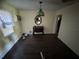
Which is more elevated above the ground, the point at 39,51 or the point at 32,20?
the point at 32,20

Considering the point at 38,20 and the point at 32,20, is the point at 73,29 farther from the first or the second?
the point at 32,20

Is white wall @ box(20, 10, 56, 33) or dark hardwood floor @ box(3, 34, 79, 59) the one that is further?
white wall @ box(20, 10, 56, 33)

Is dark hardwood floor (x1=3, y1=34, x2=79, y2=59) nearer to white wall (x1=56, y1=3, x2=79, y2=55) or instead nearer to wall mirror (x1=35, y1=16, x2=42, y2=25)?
white wall (x1=56, y1=3, x2=79, y2=55)

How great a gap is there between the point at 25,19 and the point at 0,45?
4704 millimetres

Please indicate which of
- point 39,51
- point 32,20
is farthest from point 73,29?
point 32,20

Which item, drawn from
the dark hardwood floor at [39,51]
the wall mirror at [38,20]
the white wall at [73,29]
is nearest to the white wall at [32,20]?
the wall mirror at [38,20]

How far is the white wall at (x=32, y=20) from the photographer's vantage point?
732cm

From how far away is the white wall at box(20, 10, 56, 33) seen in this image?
7.32m

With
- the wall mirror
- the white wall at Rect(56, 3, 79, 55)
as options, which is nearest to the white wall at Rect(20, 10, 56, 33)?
the wall mirror

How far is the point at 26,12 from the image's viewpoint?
23.9 ft

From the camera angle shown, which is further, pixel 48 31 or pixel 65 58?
pixel 48 31

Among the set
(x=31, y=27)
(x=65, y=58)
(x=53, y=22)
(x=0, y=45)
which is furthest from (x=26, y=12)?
(x=65, y=58)

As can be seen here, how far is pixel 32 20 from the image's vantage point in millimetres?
7449

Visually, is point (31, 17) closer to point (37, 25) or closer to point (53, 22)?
point (37, 25)
